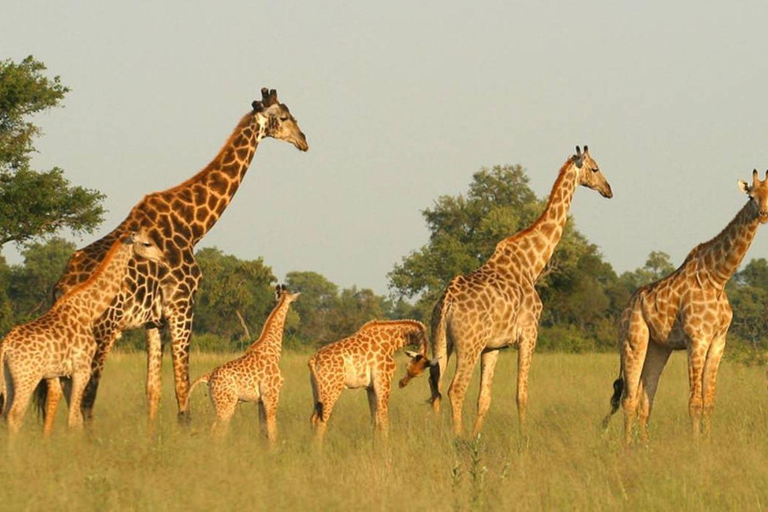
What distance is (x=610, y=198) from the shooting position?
1402 centimetres

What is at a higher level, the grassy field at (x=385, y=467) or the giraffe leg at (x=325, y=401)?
the giraffe leg at (x=325, y=401)

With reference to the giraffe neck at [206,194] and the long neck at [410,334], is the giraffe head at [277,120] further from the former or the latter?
the long neck at [410,334]

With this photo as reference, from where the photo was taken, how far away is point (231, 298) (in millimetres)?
53375

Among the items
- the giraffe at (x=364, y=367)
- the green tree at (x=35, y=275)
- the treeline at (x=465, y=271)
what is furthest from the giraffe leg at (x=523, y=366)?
the green tree at (x=35, y=275)

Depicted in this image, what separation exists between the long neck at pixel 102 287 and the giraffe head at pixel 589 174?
5.71 m

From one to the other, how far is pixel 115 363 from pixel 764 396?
11251 millimetres

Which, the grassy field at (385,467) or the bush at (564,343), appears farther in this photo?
the bush at (564,343)

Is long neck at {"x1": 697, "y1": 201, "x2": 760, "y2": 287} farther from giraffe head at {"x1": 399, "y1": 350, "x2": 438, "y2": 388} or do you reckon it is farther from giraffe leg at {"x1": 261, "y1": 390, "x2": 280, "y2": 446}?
giraffe leg at {"x1": 261, "y1": 390, "x2": 280, "y2": 446}

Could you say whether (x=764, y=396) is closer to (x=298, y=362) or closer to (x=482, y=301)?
(x=482, y=301)

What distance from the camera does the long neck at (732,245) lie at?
11.6m

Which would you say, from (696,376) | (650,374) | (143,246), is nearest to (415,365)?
(650,374)

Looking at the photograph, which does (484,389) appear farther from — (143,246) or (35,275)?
(35,275)

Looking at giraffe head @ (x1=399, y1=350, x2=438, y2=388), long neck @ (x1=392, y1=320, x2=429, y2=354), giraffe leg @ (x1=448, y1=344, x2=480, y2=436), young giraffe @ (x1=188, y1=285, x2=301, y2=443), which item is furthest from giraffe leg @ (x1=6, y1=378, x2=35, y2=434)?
giraffe leg @ (x1=448, y1=344, x2=480, y2=436)

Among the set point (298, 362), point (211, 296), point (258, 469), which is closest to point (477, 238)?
point (211, 296)
